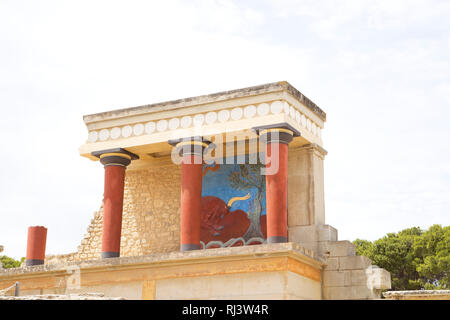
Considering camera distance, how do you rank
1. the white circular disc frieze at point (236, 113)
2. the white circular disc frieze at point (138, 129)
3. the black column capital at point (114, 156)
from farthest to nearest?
the black column capital at point (114, 156), the white circular disc frieze at point (138, 129), the white circular disc frieze at point (236, 113)

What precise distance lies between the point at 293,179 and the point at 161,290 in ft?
14.1

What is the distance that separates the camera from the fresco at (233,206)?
53.1 ft

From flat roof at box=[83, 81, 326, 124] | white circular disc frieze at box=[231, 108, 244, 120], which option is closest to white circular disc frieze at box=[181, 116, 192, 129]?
flat roof at box=[83, 81, 326, 124]

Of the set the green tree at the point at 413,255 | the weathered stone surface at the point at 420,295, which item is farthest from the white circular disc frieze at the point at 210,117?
the green tree at the point at 413,255

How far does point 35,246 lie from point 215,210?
5.09m

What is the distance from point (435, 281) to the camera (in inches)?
1288

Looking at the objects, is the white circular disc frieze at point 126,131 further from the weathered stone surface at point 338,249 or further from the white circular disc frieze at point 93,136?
the weathered stone surface at point 338,249

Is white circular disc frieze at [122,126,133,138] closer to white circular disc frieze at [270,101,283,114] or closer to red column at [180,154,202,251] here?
red column at [180,154,202,251]

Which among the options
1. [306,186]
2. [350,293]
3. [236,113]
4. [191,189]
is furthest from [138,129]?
[350,293]

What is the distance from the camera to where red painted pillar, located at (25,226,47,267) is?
17.6m

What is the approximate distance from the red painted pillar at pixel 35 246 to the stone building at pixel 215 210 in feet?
0.45

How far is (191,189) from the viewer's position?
15.2 metres
